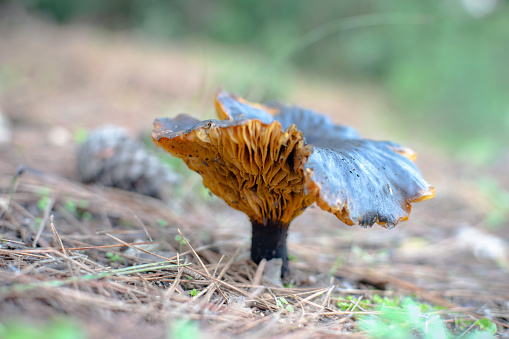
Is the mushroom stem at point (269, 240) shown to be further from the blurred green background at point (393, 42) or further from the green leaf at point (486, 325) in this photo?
the blurred green background at point (393, 42)

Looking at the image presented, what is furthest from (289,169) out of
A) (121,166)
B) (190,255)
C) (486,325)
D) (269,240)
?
(121,166)

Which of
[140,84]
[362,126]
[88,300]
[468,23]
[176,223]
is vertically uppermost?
[468,23]

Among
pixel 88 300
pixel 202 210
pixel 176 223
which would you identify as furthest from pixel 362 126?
pixel 88 300

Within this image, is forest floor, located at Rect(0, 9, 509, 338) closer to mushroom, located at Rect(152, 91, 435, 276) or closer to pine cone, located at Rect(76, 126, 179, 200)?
pine cone, located at Rect(76, 126, 179, 200)

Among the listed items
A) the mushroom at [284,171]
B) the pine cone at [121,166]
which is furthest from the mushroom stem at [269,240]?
the pine cone at [121,166]

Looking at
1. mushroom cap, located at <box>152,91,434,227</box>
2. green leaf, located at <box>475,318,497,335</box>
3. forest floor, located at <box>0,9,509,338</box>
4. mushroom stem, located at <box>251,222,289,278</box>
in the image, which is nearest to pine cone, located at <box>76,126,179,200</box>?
forest floor, located at <box>0,9,509,338</box>

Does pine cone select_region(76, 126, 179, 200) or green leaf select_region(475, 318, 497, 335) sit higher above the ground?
pine cone select_region(76, 126, 179, 200)

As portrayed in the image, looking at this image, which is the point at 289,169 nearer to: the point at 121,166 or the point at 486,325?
the point at 486,325

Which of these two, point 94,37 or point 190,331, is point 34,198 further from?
point 94,37
